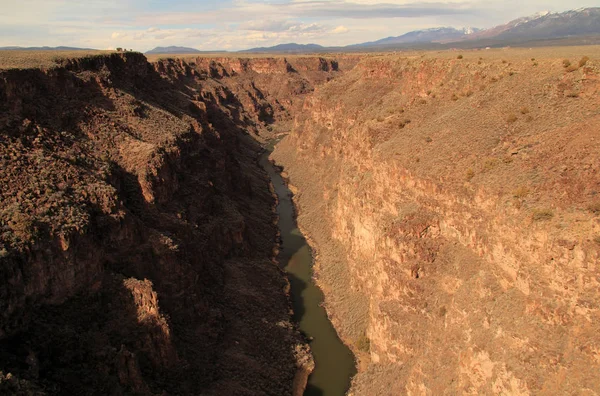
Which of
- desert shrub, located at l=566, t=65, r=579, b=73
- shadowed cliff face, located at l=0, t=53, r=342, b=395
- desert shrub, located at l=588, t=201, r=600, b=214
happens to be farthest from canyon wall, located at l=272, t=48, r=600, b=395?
shadowed cliff face, located at l=0, t=53, r=342, b=395

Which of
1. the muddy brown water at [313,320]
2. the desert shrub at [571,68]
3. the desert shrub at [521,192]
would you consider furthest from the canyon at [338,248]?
the muddy brown water at [313,320]

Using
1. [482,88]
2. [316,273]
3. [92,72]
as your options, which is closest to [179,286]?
[316,273]

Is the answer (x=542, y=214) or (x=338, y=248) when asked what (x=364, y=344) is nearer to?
(x=338, y=248)

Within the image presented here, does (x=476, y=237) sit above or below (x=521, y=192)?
below

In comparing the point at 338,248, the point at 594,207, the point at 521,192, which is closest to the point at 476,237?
the point at 521,192

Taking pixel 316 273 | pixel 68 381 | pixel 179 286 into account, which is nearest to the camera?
pixel 68 381

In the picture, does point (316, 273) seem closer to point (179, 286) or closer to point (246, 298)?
point (246, 298)
